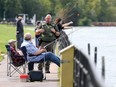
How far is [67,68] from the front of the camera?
12469 mm

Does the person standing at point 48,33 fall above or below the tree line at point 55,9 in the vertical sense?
below

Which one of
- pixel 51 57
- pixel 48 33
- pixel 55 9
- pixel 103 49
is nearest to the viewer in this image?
pixel 51 57

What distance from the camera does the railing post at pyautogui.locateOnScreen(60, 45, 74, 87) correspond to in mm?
12210

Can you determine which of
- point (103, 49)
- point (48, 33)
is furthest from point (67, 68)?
point (103, 49)

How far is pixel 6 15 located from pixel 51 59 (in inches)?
4629

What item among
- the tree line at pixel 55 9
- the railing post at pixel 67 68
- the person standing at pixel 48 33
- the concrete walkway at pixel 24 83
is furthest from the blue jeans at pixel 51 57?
the tree line at pixel 55 9

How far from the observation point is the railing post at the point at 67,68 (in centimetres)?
1221

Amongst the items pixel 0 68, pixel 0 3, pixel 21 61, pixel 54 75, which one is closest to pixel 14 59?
pixel 21 61

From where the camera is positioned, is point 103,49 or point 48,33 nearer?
point 48,33

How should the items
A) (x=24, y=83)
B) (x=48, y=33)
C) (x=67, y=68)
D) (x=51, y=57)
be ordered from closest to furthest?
(x=67, y=68) → (x=24, y=83) → (x=51, y=57) → (x=48, y=33)

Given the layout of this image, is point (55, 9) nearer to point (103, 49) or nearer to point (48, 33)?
point (103, 49)

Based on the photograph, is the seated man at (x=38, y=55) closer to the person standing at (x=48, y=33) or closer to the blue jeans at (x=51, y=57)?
the blue jeans at (x=51, y=57)

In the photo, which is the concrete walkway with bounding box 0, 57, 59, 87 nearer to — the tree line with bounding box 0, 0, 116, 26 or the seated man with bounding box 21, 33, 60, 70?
the seated man with bounding box 21, 33, 60, 70

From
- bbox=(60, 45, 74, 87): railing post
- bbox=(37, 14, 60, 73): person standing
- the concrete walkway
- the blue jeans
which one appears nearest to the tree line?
bbox=(37, 14, 60, 73): person standing
